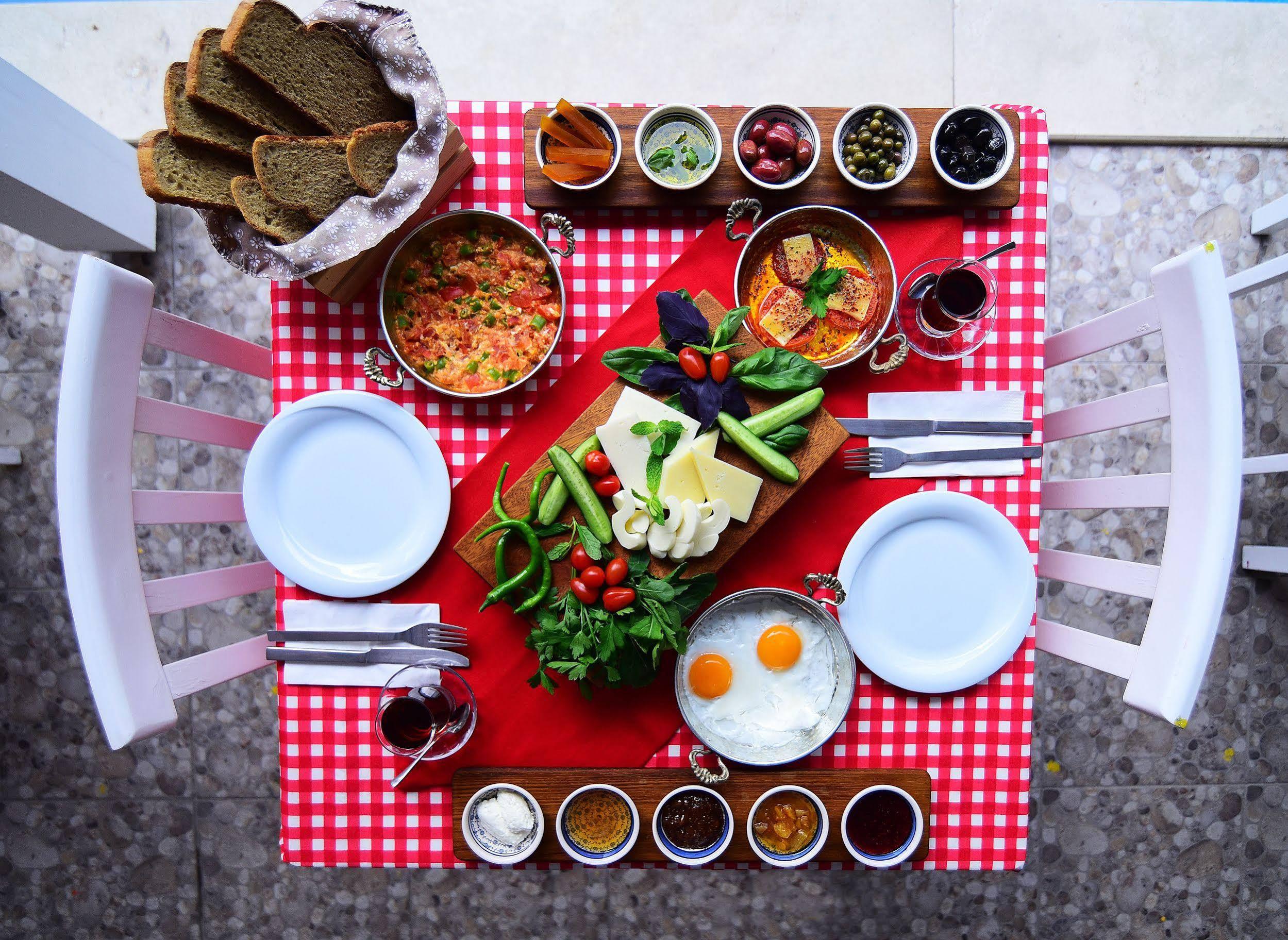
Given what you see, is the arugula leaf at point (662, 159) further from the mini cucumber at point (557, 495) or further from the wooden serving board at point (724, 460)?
the mini cucumber at point (557, 495)

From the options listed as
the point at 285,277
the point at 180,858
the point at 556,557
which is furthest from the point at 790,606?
the point at 180,858

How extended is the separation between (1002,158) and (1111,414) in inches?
26.0

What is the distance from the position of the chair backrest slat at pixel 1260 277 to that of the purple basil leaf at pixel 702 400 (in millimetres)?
1578

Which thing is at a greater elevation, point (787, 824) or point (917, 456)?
point (917, 456)

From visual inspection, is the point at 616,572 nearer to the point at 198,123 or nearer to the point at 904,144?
the point at 904,144

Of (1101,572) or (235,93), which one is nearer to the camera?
(235,93)

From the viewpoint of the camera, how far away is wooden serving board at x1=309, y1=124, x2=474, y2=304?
1.61 metres

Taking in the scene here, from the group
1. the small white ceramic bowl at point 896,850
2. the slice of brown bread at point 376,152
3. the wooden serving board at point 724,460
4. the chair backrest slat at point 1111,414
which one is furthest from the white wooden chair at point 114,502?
the chair backrest slat at point 1111,414

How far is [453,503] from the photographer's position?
71.5 inches

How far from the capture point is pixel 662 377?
1.71 m

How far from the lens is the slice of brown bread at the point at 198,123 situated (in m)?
1.52

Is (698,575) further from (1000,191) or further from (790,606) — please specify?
(1000,191)

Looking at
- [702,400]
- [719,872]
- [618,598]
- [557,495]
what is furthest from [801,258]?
[719,872]

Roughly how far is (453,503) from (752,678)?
86 cm
